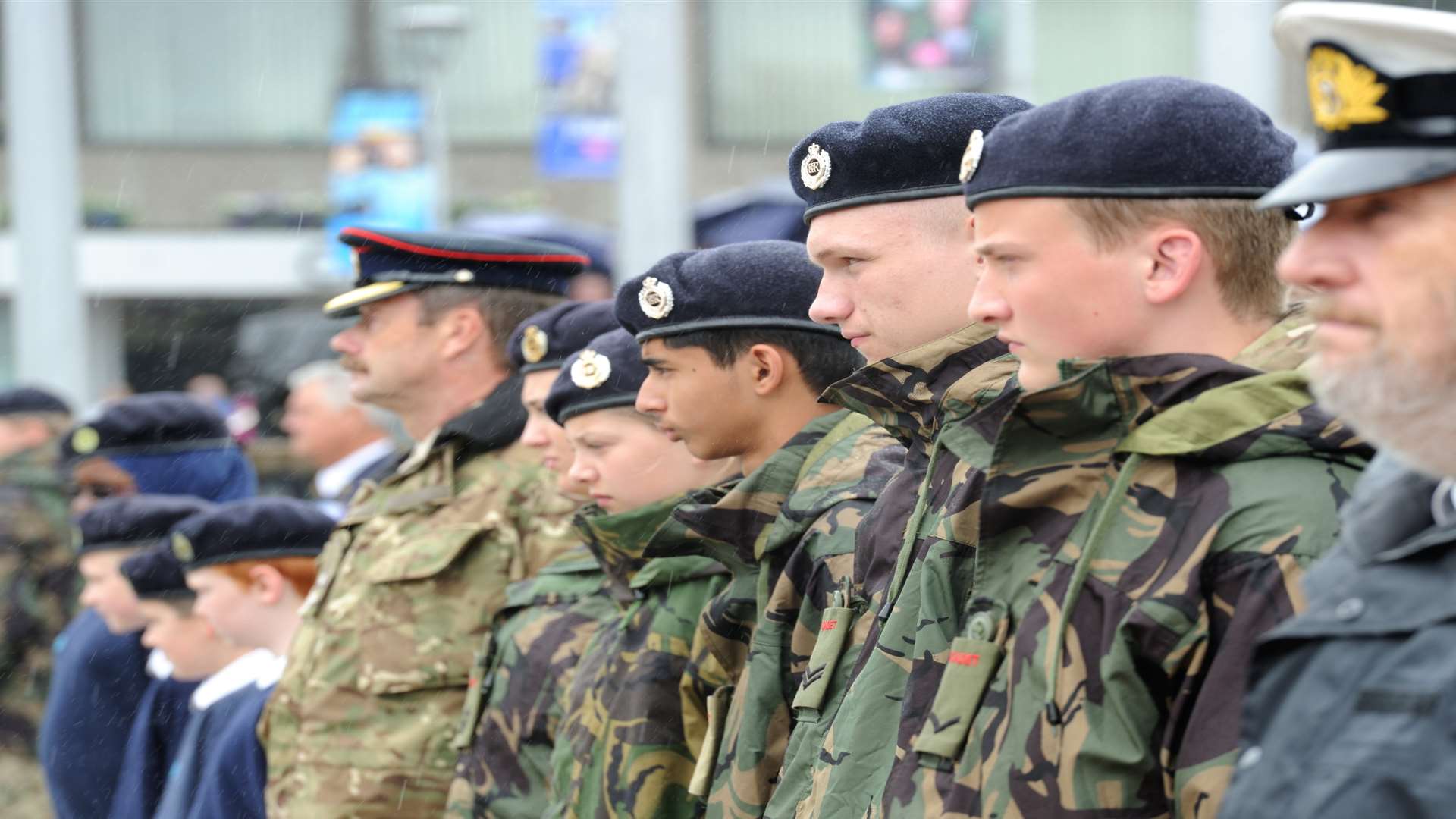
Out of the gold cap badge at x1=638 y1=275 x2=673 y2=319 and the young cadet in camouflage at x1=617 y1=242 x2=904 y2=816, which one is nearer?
the young cadet in camouflage at x1=617 y1=242 x2=904 y2=816

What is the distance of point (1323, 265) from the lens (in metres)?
1.93

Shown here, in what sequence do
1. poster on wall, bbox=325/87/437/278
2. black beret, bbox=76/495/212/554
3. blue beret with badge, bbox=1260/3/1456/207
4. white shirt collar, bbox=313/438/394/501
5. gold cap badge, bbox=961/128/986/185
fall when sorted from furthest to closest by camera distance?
poster on wall, bbox=325/87/437/278 < white shirt collar, bbox=313/438/394/501 < black beret, bbox=76/495/212/554 < gold cap badge, bbox=961/128/986/185 < blue beret with badge, bbox=1260/3/1456/207

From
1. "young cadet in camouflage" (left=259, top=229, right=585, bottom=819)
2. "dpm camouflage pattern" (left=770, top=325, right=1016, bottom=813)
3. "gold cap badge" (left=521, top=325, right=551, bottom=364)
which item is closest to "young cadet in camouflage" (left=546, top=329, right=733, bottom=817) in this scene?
"gold cap badge" (left=521, top=325, right=551, bottom=364)

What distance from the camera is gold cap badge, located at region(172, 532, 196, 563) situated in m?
5.57

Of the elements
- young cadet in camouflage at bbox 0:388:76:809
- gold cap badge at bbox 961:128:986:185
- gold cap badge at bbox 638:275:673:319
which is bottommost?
young cadet in camouflage at bbox 0:388:76:809

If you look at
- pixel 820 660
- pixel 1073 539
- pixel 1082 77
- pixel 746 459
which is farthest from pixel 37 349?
pixel 1082 77

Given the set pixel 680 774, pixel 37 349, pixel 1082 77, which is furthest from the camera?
pixel 1082 77

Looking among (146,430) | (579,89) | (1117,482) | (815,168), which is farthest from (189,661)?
(579,89)

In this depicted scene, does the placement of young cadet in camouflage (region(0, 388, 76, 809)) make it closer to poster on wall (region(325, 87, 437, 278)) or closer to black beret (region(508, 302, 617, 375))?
black beret (region(508, 302, 617, 375))

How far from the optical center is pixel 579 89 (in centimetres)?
2172

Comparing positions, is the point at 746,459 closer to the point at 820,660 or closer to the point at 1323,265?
the point at 820,660

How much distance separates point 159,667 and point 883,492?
357 cm

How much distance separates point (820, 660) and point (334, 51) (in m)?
25.0

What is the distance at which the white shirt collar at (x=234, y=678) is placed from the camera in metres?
5.42
